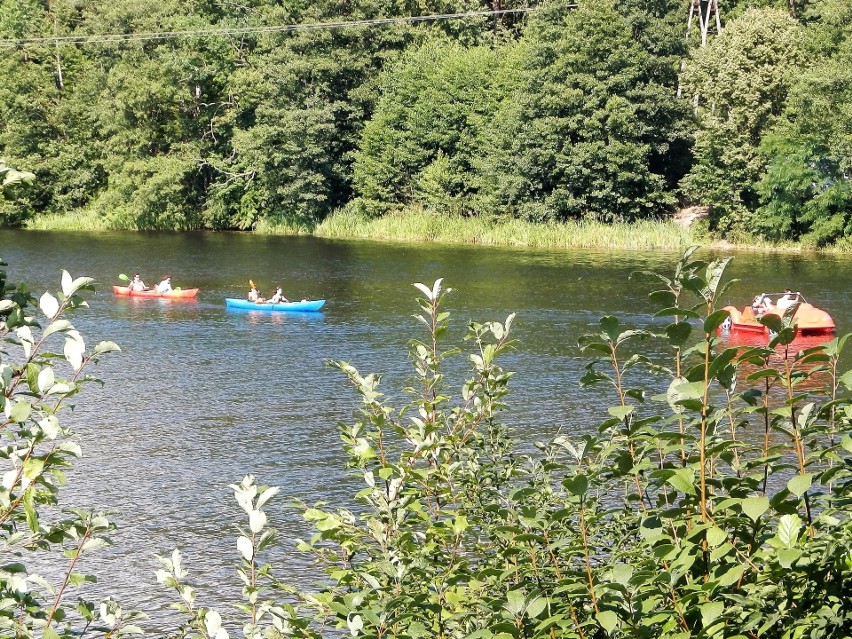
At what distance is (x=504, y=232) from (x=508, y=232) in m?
0.20

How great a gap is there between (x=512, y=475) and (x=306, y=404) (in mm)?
16821

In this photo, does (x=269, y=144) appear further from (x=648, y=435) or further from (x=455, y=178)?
(x=648, y=435)

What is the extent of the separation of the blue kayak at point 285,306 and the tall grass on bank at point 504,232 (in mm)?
19948

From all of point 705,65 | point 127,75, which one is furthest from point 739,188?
point 127,75

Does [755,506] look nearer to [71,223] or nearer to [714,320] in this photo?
[714,320]

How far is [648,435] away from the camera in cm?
370

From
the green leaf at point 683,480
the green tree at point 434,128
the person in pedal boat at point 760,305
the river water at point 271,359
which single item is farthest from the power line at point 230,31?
the green leaf at point 683,480

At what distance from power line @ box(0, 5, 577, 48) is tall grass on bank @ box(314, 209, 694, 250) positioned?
1070cm

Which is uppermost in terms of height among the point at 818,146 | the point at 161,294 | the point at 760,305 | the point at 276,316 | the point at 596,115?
the point at 596,115

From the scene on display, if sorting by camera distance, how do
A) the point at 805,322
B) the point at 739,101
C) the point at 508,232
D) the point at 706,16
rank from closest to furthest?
the point at 805,322 → the point at 739,101 → the point at 508,232 → the point at 706,16

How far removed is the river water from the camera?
15859 millimetres

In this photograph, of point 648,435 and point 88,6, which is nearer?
point 648,435

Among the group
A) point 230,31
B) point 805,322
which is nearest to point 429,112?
point 230,31

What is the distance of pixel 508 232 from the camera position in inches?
2099
